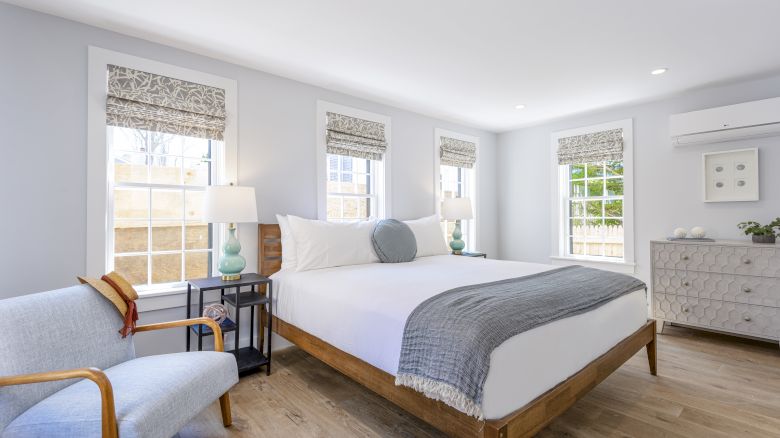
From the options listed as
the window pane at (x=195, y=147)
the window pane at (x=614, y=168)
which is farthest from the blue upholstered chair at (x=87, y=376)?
the window pane at (x=614, y=168)

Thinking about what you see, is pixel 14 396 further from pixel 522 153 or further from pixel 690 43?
pixel 522 153

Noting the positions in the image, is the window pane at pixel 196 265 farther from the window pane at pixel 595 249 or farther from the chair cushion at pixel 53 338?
the window pane at pixel 595 249

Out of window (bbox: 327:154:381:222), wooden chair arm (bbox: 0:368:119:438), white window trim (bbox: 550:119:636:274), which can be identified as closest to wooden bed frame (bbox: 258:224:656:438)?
wooden chair arm (bbox: 0:368:119:438)

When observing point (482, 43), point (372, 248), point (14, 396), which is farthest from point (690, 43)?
point (14, 396)

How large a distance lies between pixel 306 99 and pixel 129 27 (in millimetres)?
1465

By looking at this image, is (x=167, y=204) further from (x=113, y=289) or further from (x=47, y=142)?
(x=113, y=289)

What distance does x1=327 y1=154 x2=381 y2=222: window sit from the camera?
4.01 meters

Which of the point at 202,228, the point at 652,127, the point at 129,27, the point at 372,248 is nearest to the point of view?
the point at 129,27

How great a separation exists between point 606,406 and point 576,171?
135 inches

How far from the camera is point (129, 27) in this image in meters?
2.63

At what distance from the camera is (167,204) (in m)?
3.02

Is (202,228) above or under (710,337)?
above

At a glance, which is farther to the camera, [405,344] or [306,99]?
[306,99]

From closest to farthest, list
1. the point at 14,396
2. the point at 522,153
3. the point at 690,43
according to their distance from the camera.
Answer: the point at 14,396 → the point at 690,43 → the point at 522,153
